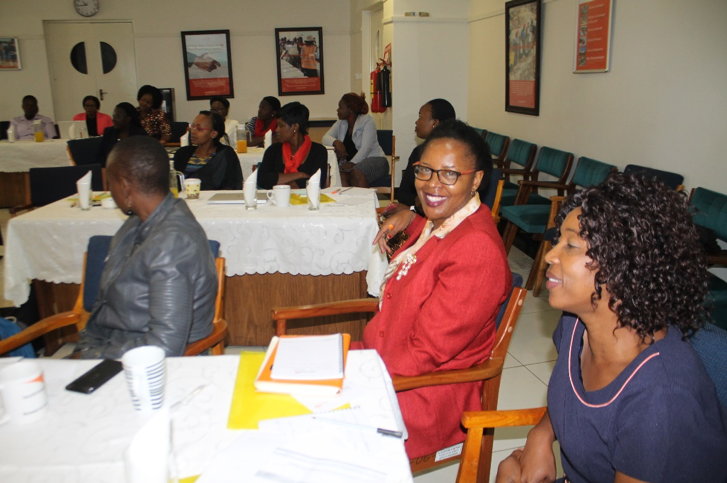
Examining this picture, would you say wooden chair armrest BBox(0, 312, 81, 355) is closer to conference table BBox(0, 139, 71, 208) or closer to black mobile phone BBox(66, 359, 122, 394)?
black mobile phone BBox(66, 359, 122, 394)

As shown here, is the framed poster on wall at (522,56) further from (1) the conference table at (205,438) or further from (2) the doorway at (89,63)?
(2) the doorway at (89,63)

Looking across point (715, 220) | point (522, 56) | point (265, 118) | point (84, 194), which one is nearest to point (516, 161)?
point (522, 56)

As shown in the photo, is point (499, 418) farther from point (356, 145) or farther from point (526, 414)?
point (356, 145)

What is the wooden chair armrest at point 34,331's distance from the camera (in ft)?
5.62

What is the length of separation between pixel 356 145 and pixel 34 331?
4647 millimetres

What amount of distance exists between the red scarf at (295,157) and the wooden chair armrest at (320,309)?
2.15 m

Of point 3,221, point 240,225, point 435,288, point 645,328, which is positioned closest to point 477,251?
point 435,288

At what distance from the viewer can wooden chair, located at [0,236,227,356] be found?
5.83 feet

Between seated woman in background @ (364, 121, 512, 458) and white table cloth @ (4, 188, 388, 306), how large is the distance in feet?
3.46

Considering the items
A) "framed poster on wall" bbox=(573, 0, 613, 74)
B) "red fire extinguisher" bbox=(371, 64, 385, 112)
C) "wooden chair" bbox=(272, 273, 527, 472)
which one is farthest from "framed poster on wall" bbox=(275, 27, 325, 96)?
"wooden chair" bbox=(272, 273, 527, 472)

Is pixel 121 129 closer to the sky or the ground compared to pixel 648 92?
closer to the ground

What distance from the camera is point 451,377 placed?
1566 millimetres

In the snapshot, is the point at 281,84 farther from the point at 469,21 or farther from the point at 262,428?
the point at 262,428

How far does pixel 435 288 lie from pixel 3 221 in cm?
618
